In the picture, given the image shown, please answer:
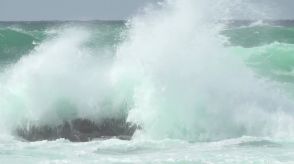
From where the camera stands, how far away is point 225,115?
40.3ft

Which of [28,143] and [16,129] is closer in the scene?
[28,143]

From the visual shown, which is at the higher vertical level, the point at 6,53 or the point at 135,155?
the point at 6,53

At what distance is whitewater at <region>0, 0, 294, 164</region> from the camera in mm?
11008

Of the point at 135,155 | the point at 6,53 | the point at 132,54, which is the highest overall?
the point at 6,53

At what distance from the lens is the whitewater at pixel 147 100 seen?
11.0m

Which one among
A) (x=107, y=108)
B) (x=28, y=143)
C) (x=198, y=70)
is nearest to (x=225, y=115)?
(x=198, y=70)

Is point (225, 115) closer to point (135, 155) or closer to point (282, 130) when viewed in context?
point (282, 130)

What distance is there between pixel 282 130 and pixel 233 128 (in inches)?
31.4

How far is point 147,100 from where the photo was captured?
489 inches

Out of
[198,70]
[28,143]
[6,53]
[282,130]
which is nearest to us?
[28,143]

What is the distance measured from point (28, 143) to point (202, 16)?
14.3ft

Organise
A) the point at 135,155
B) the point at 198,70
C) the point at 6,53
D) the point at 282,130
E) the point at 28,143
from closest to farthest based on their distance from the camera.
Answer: the point at 135,155 → the point at 28,143 → the point at 282,130 → the point at 198,70 → the point at 6,53

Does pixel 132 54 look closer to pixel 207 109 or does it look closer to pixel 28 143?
pixel 207 109

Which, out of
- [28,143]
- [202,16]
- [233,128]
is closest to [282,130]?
[233,128]
